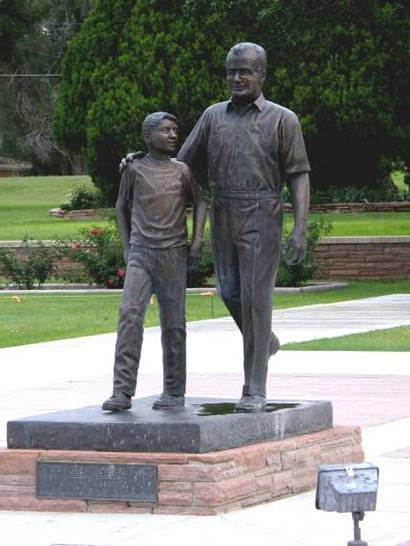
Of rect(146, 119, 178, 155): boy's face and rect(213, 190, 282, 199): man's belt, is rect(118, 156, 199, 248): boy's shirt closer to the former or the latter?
rect(146, 119, 178, 155): boy's face

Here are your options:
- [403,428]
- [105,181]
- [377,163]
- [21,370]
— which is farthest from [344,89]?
[403,428]

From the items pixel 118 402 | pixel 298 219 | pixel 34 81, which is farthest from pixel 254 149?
pixel 34 81

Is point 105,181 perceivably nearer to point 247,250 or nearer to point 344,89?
point 344,89

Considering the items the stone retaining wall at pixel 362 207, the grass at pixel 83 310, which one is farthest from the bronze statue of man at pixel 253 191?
the stone retaining wall at pixel 362 207

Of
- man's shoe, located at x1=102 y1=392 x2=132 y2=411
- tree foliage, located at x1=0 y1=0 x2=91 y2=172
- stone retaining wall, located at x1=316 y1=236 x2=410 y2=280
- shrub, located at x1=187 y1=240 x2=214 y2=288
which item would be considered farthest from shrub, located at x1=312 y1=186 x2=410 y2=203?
man's shoe, located at x1=102 y1=392 x2=132 y2=411

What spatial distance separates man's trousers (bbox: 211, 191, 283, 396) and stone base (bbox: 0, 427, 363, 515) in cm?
51

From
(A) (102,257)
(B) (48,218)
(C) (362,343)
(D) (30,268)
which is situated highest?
(C) (362,343)

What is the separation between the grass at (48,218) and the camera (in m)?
41.2

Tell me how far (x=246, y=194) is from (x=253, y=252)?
1.19 feet

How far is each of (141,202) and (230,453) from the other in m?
1.68

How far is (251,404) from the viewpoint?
10.1 metres

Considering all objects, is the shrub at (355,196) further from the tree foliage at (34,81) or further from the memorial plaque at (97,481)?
the memorial plaque at (97,481)

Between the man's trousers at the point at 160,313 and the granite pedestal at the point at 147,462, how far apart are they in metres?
0.24

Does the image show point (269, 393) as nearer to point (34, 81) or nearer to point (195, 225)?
point (195, 225)
